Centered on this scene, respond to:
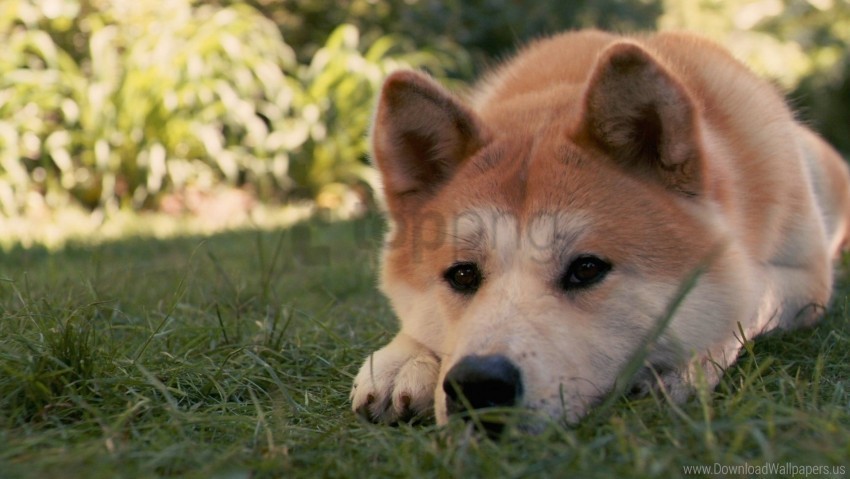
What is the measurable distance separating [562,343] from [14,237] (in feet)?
14.2

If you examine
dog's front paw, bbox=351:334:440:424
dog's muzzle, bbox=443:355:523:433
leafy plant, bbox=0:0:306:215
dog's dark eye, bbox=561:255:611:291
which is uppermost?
dog's dark eye, bbox=561:255:611:291

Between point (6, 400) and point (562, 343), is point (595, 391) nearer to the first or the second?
point (562, 343)

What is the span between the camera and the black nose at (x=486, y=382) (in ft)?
6.36

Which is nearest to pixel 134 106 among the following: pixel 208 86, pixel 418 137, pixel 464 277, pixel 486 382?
pixel 208 86

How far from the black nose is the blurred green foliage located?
476 cm

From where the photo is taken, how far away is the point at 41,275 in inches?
157

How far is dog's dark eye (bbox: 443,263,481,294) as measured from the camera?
246cm

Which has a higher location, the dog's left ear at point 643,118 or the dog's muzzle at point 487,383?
the dog's left ear at point 643,118

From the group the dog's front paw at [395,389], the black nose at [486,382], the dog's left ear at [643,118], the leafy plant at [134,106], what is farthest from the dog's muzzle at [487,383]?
the leafy plant at [134,106]

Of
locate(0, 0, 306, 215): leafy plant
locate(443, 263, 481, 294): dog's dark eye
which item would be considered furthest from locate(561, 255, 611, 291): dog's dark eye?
locate(0, 0, 306, 215): leafy plant

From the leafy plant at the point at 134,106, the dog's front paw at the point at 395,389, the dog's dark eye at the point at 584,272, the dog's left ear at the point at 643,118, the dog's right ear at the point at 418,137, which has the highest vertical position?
the dog's left ear at the point at 643,118

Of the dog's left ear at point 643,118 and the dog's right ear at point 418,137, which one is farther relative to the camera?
the dog's right ear at point 418,137

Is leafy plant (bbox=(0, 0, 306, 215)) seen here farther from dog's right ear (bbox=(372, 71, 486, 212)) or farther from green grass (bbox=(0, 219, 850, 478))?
dog's right ear (bbox=(372, 71, 486, 212))

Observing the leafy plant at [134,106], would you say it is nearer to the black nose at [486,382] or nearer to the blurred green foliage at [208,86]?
the blurred green foliage at [208,86]
